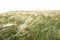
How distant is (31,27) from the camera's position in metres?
1.51

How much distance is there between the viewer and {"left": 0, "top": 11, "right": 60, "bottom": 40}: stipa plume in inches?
57.5

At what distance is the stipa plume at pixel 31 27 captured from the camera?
1460mm

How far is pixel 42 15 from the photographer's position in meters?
1.65
